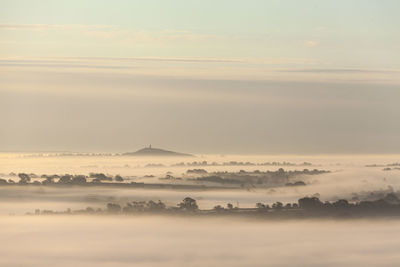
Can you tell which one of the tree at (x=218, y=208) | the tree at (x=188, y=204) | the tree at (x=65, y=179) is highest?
the tree at (x=65, y=179)

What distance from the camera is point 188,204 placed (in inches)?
3275

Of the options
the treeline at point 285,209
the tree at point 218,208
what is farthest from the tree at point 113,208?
the tree at point 218,208

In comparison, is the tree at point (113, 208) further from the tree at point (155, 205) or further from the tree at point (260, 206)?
the tree at point (260, 206)

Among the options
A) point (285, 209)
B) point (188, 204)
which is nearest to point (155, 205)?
point (188, 204)

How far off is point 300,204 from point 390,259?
8.30 m

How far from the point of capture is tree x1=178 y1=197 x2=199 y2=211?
80838 millimetres

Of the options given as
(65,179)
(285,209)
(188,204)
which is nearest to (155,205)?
(188,204)

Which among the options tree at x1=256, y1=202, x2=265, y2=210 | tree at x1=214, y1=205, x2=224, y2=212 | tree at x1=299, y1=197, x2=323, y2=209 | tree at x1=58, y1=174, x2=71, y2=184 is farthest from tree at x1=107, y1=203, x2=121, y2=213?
tree at x1=299, y1=197, x2=323, y2=209

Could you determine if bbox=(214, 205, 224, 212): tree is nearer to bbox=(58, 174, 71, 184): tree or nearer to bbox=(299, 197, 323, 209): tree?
bbox=(299, 197, 323, 209): tree

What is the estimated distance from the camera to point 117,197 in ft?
262

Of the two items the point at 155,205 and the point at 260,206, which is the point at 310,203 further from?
the point at 155,205

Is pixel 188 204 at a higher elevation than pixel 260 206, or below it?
higher

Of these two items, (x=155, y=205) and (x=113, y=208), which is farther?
(x=113, y=208)

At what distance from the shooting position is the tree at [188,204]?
265 ft
